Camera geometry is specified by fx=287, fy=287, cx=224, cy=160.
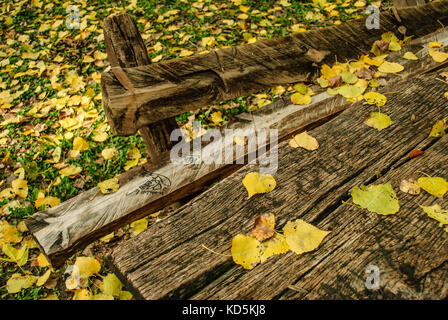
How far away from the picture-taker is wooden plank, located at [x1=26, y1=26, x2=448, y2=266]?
1.19 m

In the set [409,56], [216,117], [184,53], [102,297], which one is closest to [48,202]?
[102,297]

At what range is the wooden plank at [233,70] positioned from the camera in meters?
1.29

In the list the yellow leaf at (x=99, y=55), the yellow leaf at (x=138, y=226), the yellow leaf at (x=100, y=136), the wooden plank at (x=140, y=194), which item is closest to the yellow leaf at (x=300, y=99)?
the wooden plank at (x=140, y=194)

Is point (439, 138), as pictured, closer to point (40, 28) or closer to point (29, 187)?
point (29, 187)

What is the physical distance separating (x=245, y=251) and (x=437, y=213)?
2.18 ft

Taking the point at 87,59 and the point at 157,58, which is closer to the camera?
the point at 157,58

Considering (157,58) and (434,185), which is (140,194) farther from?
(157,58)

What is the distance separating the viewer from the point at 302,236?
0.97 metres

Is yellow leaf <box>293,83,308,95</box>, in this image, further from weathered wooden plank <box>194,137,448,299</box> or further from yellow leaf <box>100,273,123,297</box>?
yellow leaf <box>100,273,123,297</box>

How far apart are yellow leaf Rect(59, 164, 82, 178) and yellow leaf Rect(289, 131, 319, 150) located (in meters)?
1.62

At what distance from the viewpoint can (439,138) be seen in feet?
4.08

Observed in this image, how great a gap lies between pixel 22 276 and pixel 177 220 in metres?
1.25

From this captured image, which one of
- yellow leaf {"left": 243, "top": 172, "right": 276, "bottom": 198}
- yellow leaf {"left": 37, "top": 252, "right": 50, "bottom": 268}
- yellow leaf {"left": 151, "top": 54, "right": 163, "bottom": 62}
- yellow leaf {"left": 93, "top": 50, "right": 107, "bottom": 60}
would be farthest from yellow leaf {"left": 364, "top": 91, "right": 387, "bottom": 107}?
yellow leaf {"left": 93, "top": 50, "right": 107, "bottom": 60}

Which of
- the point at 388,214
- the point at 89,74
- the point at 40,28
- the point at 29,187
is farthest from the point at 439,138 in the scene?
the point at 40,28
